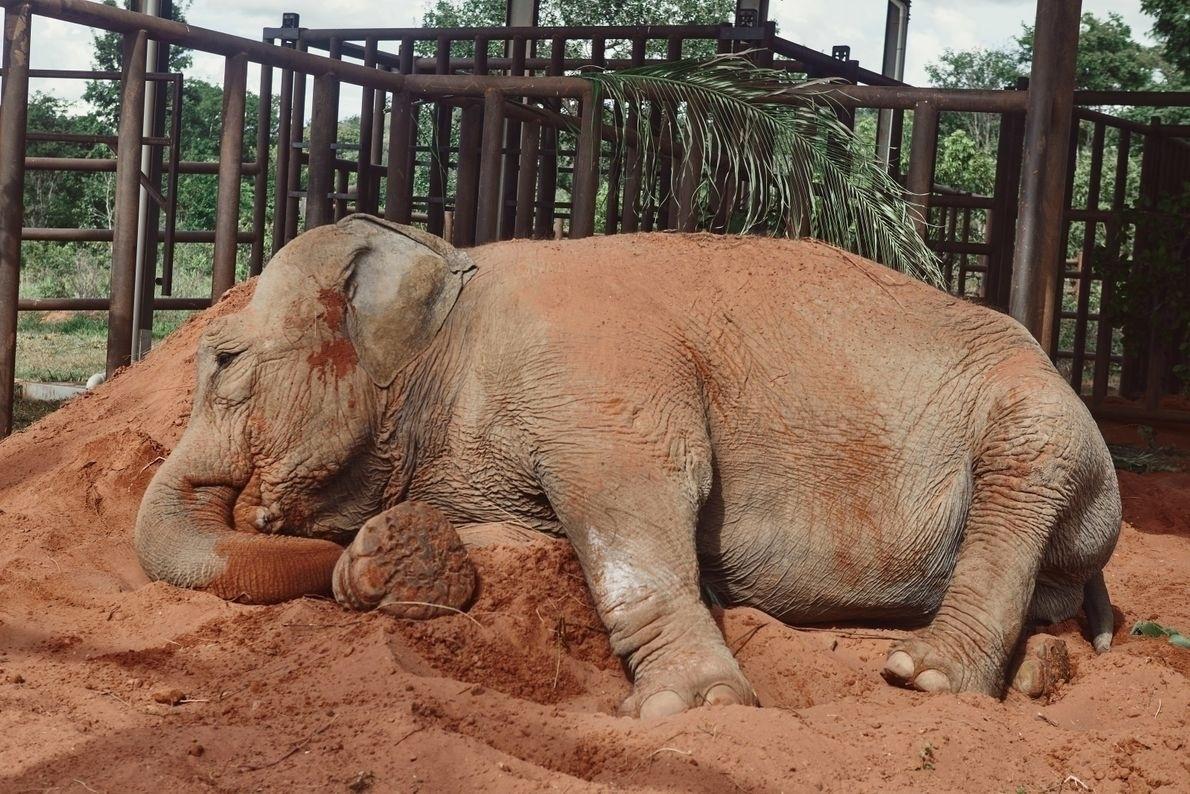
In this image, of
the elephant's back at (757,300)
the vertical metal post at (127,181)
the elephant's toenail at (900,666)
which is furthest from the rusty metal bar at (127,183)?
the elephant's toenail at (900,666)

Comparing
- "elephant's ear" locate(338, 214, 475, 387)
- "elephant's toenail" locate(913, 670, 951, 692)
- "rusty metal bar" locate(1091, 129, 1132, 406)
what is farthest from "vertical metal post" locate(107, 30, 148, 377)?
"rusty metal bar" locate(1091, 129, 1132, 406)

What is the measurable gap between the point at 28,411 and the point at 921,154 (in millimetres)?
5443

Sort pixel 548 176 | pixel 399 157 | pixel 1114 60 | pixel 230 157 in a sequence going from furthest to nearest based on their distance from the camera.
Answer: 1. pixel 1114 60
2. pixel 548 176
3. pixel 399 157
4. pixel 230 157

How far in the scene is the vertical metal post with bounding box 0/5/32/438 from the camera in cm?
513

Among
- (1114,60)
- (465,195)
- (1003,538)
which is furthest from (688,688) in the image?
(1114,60)

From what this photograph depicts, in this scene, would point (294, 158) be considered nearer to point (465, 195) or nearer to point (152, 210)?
point (152, 210)

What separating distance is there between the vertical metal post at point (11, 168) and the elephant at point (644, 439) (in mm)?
1448

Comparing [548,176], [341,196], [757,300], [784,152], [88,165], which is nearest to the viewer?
[757,300]

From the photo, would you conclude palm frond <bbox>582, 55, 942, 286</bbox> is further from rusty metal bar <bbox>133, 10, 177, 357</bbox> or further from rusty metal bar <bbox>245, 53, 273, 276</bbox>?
rusty metal bar <bbox>245, 53, 273, 276</bbox>

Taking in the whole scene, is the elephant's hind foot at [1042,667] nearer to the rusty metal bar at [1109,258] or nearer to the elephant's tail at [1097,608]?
the elephant's tail at [1097,608]

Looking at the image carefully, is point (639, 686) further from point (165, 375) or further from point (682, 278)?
point (165, 375)

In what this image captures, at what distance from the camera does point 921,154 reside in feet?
20.5

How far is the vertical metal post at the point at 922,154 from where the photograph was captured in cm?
612

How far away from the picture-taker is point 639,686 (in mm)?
3568
